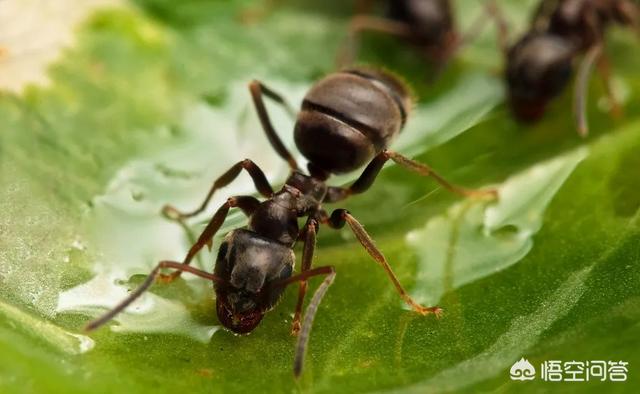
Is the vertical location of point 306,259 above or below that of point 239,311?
above

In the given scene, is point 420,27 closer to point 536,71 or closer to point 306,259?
point 536,71

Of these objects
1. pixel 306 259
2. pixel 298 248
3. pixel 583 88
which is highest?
pixel 583 88

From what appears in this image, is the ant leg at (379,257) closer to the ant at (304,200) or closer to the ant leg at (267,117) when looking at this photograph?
the ant at (304,200)

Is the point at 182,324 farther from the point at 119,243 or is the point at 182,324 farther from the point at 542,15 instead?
the point at 542,15

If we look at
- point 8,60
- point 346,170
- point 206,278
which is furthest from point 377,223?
point 8,60

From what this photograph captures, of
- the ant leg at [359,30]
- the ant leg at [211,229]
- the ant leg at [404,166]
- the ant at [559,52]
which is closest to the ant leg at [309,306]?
the ant leg at [211,229]

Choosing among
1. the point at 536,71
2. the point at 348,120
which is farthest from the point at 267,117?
the point at 536,71
